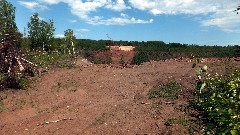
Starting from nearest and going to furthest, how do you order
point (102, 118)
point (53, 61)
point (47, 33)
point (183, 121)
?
point (183, 121) → point (102, 118) → point (53, 61) → point (47, 33)

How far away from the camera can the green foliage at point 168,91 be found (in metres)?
10.7

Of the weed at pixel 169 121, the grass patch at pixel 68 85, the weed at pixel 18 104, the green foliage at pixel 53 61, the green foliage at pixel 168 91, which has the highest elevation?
the green foliage at pixel 53 61

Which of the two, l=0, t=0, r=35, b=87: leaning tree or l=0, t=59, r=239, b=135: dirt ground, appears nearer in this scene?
l=0, t=59, r=239, b=135: dirt ground

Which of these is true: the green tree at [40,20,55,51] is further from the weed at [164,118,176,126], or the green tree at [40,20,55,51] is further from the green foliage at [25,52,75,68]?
the weed at [164,118,176,126]

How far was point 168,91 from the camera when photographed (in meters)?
11.0

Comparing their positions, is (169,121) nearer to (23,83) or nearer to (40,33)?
(23,83)

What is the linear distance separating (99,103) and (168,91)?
2315mm

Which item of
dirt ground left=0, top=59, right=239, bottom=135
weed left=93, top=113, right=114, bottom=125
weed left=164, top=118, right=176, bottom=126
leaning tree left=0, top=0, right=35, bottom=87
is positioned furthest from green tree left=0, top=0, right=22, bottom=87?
weed left=164, top=118, right=176, bottom=126

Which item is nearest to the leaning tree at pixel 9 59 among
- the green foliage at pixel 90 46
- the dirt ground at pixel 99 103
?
the dirt ground at pixel 99 103

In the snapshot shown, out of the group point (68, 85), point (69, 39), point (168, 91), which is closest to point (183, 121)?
A: point (168, 91)

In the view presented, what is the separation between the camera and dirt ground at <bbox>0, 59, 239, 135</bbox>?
8.95 meters

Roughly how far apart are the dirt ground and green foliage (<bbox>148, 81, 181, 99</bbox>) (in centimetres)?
19

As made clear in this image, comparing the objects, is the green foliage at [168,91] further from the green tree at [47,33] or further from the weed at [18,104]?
the green tree at [47,33]

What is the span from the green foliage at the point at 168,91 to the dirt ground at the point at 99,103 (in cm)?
19
